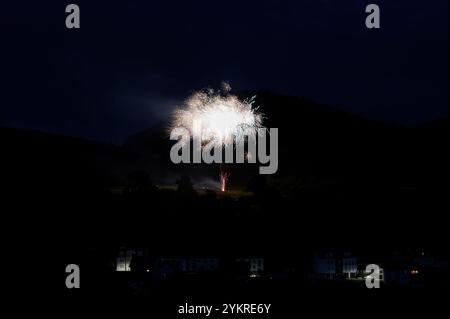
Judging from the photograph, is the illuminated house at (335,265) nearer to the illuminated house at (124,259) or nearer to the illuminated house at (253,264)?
the illuminated house at (253,264)

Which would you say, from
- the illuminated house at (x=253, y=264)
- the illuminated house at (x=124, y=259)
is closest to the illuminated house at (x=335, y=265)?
the illuminated house at (x=253, y=264)

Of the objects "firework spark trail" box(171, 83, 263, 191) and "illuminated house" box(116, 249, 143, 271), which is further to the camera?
"firework spark trail" box(171, 83, 263, 191)

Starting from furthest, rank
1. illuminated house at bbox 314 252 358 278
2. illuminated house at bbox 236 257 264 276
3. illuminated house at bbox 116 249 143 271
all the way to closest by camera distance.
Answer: illuminated house at bbox 314 252 358 278 < illuminated house at bbox 236 257 264 276 < illuminated house at bbox 116 249 143 271

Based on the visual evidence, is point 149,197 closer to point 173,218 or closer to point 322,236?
point 173,218

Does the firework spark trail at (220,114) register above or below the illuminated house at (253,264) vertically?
above

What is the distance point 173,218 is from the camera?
102062 millimetres

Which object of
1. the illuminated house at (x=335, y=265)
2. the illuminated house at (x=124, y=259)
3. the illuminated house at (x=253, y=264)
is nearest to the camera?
the illuminated house at (x=124, y=259)

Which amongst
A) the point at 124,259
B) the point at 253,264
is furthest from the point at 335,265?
the point at 124,259

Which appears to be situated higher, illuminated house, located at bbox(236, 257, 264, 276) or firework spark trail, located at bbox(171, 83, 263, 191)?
firework spark trail, located at bbox(171, 83, 263, 191)

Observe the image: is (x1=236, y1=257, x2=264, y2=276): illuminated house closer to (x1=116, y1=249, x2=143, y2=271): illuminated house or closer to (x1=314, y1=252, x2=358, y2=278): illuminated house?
(x1=314, y1=252, x2=358, y2=278): illuminated house

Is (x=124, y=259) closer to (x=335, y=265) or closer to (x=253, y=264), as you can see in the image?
(x=253, y=264)

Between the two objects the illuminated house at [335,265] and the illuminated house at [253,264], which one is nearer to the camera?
the illuminated house at [253,264]

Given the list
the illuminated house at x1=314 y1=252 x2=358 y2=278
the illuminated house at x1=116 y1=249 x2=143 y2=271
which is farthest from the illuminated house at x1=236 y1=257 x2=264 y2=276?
the illuminated house at x1=116 y1=249 x2=143 y2=271
